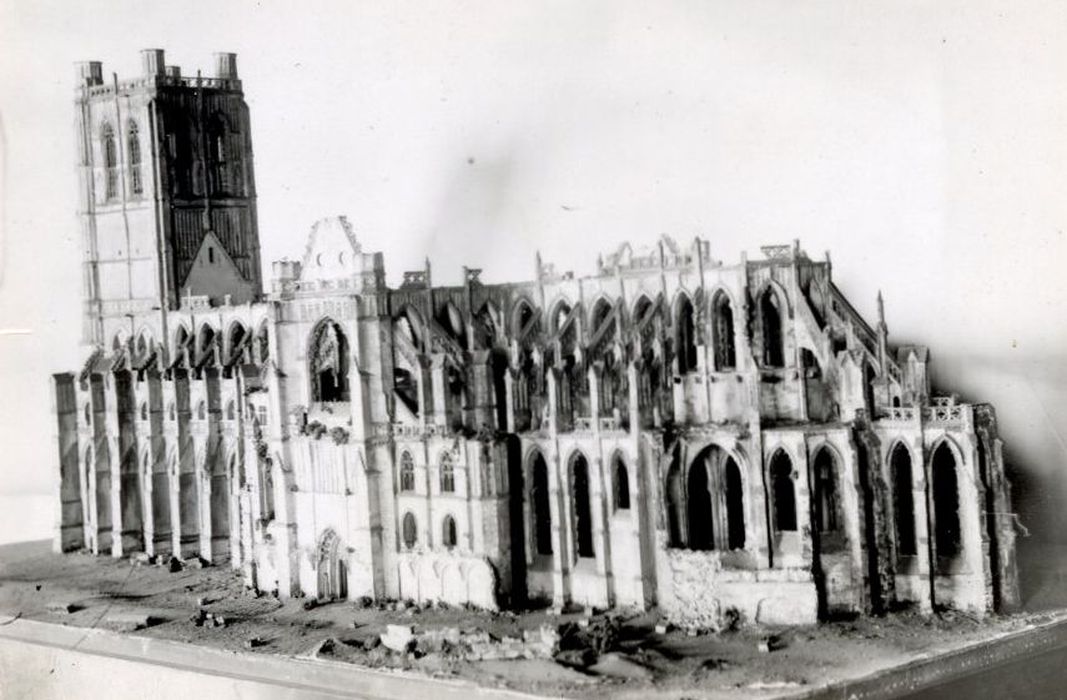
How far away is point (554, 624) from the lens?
50.6m

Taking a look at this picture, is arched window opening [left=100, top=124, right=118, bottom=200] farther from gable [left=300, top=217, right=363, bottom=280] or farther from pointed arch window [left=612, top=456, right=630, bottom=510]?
pointed arch window [left=612, top=456, right=630, bottom=510]

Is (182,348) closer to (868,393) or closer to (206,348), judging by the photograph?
(206,348)

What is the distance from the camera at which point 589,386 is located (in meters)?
54.5

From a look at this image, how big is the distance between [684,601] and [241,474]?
92.2 ft

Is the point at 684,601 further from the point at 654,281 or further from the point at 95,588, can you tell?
the point at 95,588

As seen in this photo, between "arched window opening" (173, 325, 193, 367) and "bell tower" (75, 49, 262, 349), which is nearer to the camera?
"arched window opening" (173, 325, 193, 367)

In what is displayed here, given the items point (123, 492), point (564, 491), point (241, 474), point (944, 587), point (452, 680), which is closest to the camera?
point (452, 680)

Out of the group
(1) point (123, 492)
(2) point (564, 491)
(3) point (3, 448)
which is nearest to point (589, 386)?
(2) point (564, 491)

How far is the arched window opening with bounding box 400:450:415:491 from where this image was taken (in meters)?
56.7

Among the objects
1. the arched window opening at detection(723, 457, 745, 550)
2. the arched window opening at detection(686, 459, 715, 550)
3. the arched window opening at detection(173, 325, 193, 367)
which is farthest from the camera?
the arched window opening at detection(173, 325, 193, 367)

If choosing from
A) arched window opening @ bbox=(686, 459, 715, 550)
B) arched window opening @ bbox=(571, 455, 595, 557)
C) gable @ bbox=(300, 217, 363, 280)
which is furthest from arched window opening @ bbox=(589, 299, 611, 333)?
gable @ bbox=(300, 217, 363, 280)

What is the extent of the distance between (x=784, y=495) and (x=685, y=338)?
8.60 m

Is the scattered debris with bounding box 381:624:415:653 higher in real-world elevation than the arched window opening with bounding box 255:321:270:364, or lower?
lower

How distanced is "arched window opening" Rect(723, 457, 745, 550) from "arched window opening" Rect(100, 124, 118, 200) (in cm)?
4626
